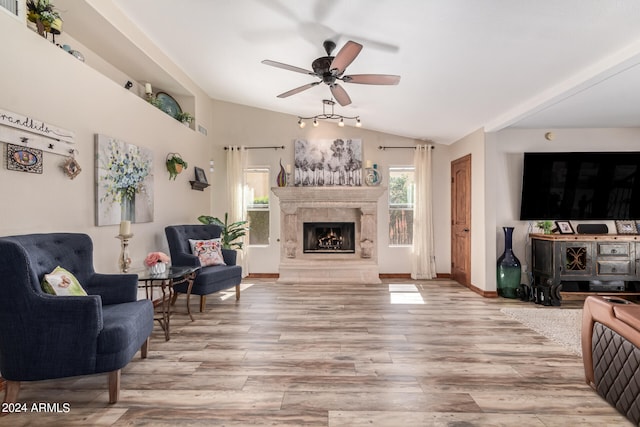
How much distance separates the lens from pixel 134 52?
389 centimetres

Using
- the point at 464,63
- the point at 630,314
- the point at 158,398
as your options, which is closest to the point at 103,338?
the point at 158,398

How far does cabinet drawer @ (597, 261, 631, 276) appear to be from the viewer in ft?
14.5

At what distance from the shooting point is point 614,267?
4441 millimetres

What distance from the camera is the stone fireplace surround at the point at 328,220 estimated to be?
6.06m

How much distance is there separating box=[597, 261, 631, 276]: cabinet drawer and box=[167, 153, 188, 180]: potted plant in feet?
19.3

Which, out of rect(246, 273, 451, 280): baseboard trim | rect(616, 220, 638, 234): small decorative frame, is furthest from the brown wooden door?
rect(616, 220, 638, 234): small decorative frame

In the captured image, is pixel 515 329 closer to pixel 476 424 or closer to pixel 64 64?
pixel 476 424

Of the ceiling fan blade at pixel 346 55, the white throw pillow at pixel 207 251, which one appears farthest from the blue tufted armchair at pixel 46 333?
the ceiling fan blade at pixel 346 55

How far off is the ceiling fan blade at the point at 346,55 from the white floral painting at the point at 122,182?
7.96 ft

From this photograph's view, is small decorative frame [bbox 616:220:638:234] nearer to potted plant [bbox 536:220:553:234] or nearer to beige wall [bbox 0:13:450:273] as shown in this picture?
potted plant [bbox 536:220:553:234]

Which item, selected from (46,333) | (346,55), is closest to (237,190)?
(346,55)

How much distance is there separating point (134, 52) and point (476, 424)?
478 centimetres

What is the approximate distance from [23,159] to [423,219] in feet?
18.2

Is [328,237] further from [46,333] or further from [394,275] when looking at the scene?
[46,333]
